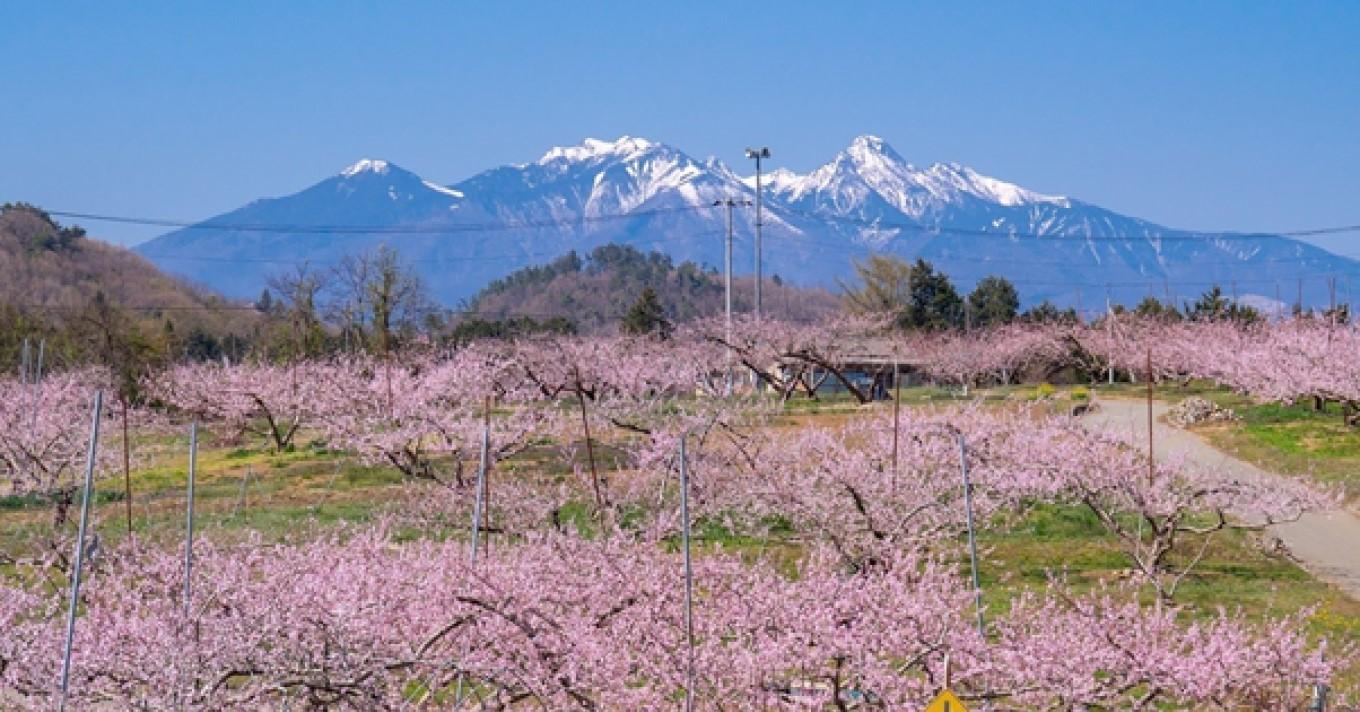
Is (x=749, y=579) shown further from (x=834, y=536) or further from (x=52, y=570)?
(x=52, y=570)

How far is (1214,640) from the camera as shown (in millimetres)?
7457

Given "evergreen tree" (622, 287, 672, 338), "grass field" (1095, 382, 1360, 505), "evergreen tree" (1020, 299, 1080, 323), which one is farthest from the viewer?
"evergreen tree" (1020, 299, 1080, 323)

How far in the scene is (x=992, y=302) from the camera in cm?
6894

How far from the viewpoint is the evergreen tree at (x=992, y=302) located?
68.3 meters

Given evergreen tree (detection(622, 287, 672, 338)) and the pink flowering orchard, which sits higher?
evergreen tree (detection(622, 287, 672, 338))

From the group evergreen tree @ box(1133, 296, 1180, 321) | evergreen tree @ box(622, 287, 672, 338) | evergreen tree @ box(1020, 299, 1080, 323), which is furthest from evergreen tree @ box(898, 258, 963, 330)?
evergreen tree @ box(622, 287, 672, 338)

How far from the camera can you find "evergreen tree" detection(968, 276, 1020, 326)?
68312 mm

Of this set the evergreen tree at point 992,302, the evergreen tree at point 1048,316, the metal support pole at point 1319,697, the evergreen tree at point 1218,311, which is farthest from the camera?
the evergreen tree at point 992,302

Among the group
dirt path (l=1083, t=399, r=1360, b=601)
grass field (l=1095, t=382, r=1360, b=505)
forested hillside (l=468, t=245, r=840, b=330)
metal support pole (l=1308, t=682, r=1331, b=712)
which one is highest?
forested hillside (l=468, t=245, r=840, b=330)

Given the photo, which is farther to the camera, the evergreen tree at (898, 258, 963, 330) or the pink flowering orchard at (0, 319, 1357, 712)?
the evergreen tree at (898, 258, 963, 330)

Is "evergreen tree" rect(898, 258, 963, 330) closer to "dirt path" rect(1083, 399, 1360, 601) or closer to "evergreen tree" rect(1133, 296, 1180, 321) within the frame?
"evergreen tree" rect(1133, 296, 1180, 321)

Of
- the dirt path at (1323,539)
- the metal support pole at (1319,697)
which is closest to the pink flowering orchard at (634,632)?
the metal support pole at (1319,697)

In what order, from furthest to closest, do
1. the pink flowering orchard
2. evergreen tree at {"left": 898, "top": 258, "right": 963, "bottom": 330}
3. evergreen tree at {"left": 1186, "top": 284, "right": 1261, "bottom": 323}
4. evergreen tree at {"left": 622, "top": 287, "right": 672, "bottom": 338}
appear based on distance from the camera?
evergreen tree at {"left": 898, "top": 258, "right": 963, "bottom": 330} → evergreen tree at {"left": 622, "top": 287, "right": 672, "bottom": 338} → evergreen tree at {"left": 1186, "top": 284, "right": 1261, "bottom": 323} → the pink flowering orchard

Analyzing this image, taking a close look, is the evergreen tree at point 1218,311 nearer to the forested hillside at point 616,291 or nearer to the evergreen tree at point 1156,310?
the evergreen tree at point 1156,310
